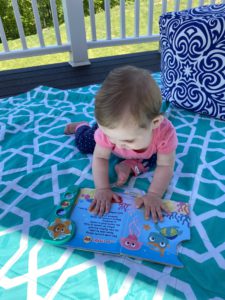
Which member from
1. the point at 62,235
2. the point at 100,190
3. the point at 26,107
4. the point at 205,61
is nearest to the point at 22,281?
the point at 62,235

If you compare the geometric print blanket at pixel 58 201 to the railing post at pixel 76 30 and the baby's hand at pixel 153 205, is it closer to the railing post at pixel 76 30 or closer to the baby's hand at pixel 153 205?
the baby's hand at pixel 153 205

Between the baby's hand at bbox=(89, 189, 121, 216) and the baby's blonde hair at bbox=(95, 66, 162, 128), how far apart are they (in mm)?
312

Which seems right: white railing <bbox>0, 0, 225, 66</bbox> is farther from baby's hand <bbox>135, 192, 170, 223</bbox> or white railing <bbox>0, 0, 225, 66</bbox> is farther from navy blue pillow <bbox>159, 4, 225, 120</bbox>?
baby's hand <bbox>135, 192, 170, 223</bbox>

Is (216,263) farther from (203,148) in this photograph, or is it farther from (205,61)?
(205,61)

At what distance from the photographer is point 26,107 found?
1.79m

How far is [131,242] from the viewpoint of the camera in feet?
3.13

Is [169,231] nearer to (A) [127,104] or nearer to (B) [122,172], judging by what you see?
(B) [122,172]

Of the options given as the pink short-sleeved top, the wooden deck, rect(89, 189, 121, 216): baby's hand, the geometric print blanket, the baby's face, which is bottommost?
the wooden deck

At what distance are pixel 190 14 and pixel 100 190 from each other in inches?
41.6

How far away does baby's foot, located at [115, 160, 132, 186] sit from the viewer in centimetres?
117

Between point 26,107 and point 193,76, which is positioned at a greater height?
point 193,76

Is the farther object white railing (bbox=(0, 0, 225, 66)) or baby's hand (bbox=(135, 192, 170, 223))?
white railing (bbox=(0, 0, 225, 66))

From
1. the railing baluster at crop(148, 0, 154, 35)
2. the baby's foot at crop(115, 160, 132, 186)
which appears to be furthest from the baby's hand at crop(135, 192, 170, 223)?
the railing baluster at crop(148, 0, 154, 35)

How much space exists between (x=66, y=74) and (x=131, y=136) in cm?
167
